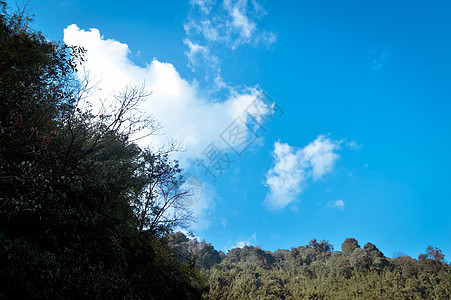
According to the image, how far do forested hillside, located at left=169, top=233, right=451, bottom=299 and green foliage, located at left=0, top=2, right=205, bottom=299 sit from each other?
14.3 meters

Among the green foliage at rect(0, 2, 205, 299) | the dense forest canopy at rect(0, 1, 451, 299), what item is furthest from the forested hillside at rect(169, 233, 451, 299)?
the green foliage at rect(0, 2, 205, 299)

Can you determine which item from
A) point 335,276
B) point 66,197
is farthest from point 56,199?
point 335,276

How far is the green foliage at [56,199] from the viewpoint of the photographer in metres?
4.99

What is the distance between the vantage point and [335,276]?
1419 inches

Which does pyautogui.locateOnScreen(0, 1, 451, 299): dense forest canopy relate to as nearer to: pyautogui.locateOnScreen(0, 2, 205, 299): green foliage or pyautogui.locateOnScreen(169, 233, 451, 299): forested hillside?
pyautogui.locateOnScreen(0, 2, 205, 299): green foliage

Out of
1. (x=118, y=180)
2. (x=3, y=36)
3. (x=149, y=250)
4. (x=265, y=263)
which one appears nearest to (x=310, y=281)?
(x=265, y=263)

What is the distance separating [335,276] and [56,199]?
140ft

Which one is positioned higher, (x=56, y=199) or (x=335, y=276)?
(x=335, y=276)

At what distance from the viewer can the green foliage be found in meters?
4.99

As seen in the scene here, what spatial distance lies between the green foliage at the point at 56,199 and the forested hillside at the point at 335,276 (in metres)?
14.3

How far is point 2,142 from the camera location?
5562 mm

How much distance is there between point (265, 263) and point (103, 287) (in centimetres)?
5101

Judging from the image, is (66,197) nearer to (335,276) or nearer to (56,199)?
(56,199)

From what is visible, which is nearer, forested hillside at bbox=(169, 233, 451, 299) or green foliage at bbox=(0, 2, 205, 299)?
green foliage at bbox=(0, 2, 205, 299)
